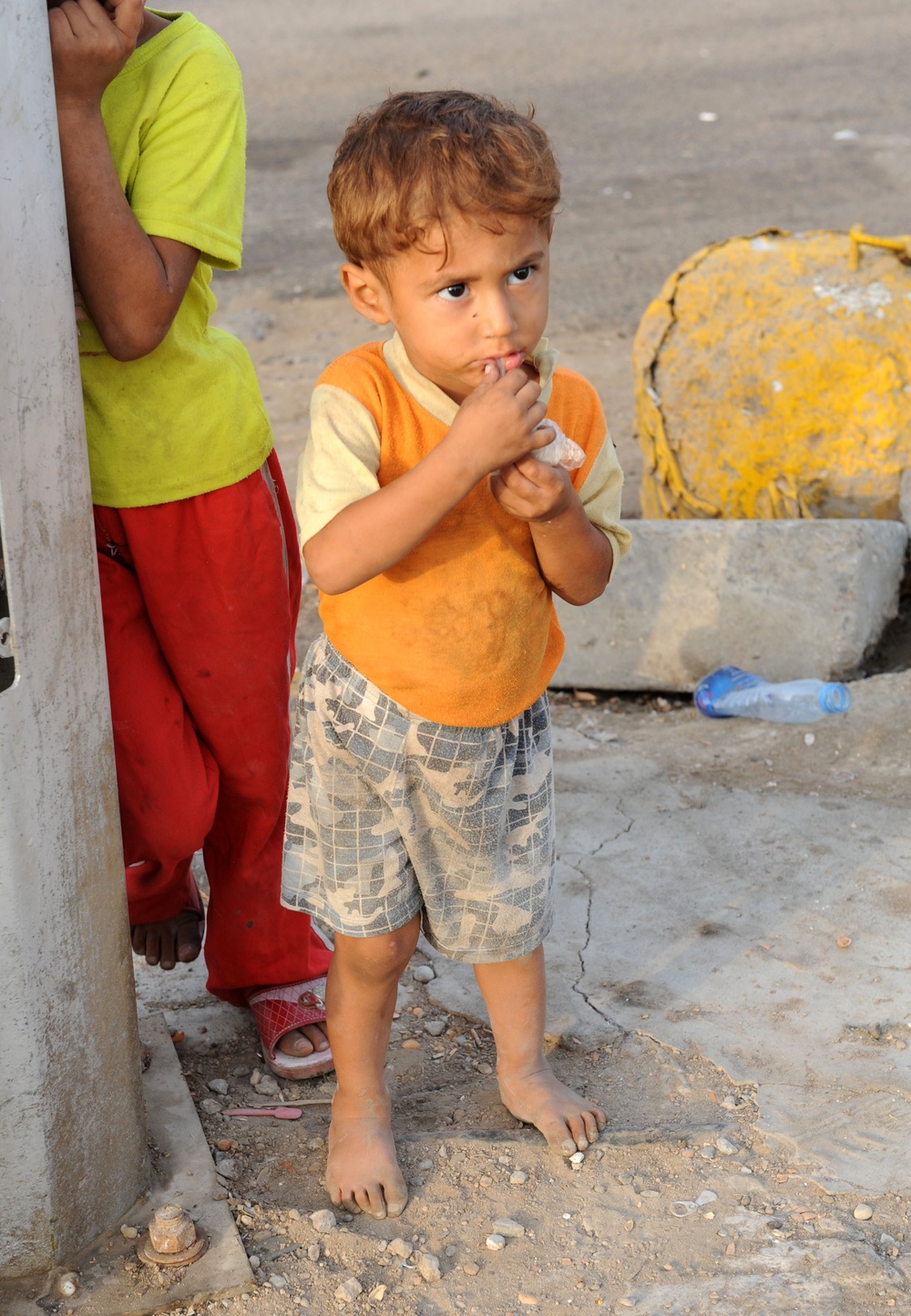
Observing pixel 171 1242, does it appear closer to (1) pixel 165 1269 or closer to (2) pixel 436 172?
(1) pixel 165 1269

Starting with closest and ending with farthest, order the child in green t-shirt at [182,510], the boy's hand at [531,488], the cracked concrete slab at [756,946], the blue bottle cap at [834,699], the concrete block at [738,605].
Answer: the boy's hand at [531,488]
the child in green t-shirt at [182,510]
the cracked concrete slab at [756,946]
the blue bottle cap at [834,699]
the concrete block at [738,605]

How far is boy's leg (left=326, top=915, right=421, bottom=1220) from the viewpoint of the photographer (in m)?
2.08

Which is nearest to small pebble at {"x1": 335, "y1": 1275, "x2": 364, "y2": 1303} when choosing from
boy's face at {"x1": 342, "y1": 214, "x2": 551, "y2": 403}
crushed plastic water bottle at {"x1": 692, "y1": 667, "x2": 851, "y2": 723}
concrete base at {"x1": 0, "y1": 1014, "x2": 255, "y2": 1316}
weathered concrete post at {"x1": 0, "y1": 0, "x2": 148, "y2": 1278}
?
concrete base at {"x1": 0, "y1": 1014, "x2": 255, "y2": 1316}

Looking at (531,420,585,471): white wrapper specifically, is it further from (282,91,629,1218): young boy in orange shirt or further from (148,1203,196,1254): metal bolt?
(148,1203,196,1254): metal bolt

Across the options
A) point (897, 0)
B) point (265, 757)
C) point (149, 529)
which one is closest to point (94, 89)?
point (149, 529)

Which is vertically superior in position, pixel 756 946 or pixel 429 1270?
pixel 429 1270

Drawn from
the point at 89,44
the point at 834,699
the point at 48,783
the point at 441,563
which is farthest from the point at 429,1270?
the point at 834,699

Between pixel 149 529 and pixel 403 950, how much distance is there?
0.73 metres

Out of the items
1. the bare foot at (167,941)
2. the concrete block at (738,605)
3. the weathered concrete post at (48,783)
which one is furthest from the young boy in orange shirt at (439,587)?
the concrete block at (738,605)

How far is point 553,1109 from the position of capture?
2.21 meters

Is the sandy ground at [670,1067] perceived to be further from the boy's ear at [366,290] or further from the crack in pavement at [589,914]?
the boy's ear at [366,290]

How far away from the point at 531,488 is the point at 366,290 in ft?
1.17

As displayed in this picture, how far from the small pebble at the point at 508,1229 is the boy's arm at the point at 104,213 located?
4.32ft

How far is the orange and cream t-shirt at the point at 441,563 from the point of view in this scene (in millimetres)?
1846
